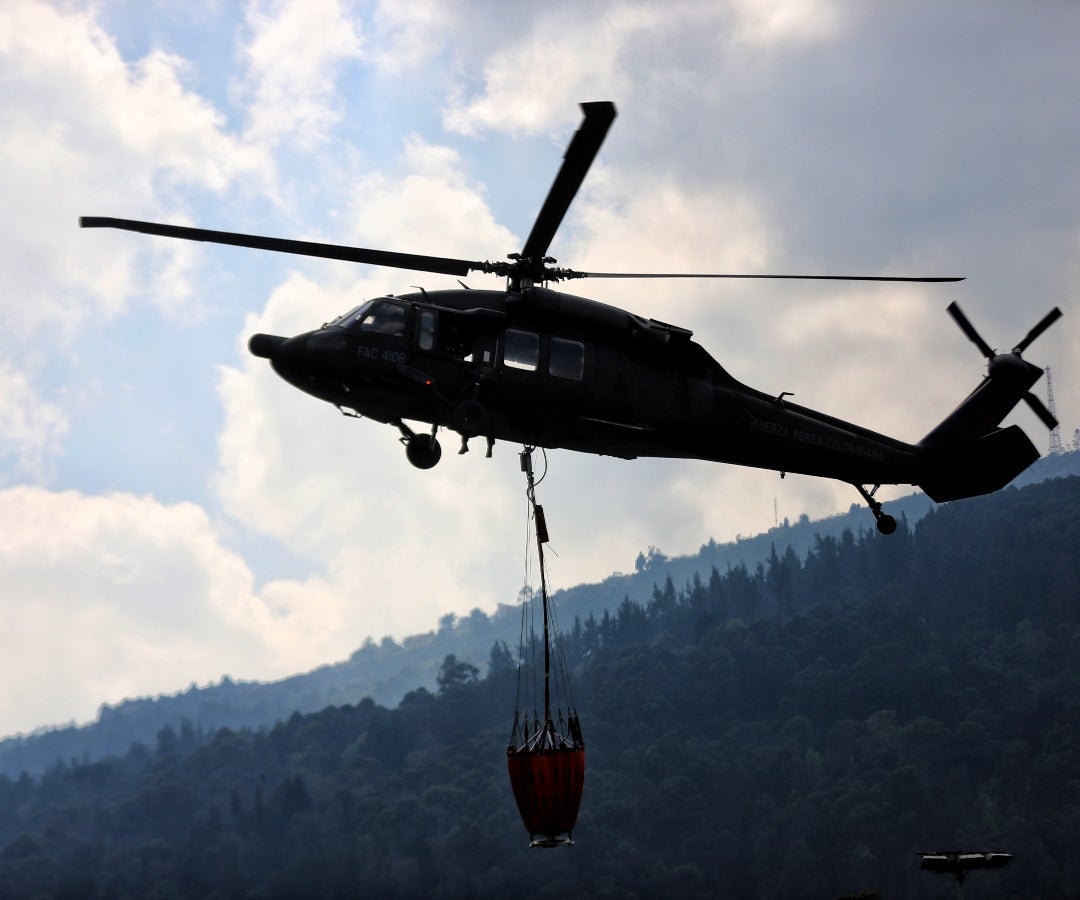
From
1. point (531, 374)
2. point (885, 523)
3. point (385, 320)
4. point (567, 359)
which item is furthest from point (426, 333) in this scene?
point (885, 523)

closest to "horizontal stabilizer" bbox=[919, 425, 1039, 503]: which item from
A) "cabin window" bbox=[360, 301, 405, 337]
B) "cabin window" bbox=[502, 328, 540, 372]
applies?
"cabin window" bbox=[502, 328, 540, 372]

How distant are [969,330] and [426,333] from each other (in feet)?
51.4

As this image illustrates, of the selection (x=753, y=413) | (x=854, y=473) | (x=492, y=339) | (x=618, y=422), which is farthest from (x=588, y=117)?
(x=854, y=473)

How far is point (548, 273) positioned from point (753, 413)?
215 inches

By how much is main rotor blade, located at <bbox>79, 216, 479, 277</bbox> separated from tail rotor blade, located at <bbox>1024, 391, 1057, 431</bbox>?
14.7 meters

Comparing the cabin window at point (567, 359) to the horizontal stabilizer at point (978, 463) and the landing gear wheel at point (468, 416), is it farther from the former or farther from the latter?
the horizontal stabilizer at point (978, 463)

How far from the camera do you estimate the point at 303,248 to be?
87.7ft

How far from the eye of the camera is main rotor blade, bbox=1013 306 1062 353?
3478cm

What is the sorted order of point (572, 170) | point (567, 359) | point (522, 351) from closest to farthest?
point (572, 170)
point (522, 351)
point (567, 359)

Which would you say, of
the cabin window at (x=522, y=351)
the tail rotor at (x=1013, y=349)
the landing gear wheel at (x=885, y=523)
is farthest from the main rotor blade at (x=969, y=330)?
the cabin window at (x=522, y=351)

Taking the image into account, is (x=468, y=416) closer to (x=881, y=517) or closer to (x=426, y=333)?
(x=426, y=333)

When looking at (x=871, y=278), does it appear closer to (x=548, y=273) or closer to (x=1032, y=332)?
(x=548, y=273)

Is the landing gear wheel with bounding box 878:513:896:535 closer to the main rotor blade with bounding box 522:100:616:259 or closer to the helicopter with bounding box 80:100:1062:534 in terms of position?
the helicopter with bounding box 80:100:1062:534

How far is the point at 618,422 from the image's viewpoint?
28.7m
